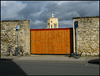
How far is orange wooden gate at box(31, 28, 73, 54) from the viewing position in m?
14.3

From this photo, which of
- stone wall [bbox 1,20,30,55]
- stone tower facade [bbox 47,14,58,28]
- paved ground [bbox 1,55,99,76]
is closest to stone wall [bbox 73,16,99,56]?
paved ground [bbox 1,55,99,76]

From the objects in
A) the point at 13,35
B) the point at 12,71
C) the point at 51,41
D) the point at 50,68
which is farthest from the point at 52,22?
the point at 12,71

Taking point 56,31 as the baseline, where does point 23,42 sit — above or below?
below

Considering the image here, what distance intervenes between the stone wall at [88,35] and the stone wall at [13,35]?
4.78 meters

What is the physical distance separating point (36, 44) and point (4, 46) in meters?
3.10

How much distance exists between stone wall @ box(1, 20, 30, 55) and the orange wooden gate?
2.13ft

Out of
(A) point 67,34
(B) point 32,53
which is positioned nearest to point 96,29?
(A) point 67,34

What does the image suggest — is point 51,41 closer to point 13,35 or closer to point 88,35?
point 88,35

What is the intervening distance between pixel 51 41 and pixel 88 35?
3.43 meters

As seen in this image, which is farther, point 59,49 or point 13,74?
point 59,49

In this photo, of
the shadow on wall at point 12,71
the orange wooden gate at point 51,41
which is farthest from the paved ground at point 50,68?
the orange wooden gate at point 51,41

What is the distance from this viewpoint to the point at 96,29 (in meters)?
13.3

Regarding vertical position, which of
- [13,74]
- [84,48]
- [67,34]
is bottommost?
[13,74]

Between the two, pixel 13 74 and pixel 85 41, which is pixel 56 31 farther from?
pixel 13 74
